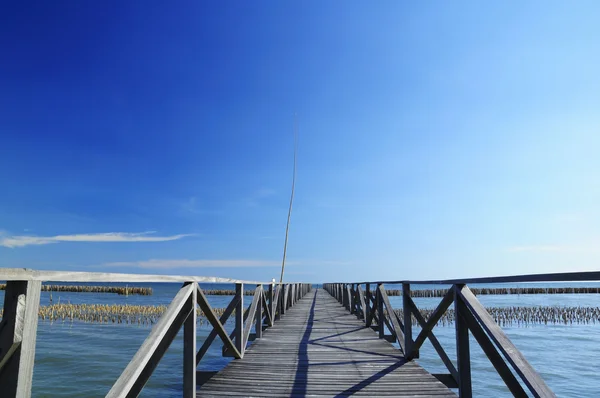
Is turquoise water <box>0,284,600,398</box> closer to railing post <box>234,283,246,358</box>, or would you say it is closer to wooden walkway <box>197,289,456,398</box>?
wooden walkway <box>197,289,456,398</box>

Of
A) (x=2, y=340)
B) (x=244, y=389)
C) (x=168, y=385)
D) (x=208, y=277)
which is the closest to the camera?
(x=2, y=340)

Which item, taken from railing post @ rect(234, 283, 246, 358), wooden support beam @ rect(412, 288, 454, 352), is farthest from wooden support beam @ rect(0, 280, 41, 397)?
railing post @ rect(234, 283, 246, 358)

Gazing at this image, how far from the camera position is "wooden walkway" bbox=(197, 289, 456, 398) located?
12.8ft

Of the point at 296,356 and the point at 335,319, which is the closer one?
the point at 296,356

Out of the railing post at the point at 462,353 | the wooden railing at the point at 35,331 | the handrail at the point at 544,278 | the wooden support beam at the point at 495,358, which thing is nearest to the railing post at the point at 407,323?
the handrail at the point at 544,278

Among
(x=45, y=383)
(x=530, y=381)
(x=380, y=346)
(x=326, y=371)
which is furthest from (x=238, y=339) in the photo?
(x=45, y=383)

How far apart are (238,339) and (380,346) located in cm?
254

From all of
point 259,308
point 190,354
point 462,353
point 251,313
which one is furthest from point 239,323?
point 462,353

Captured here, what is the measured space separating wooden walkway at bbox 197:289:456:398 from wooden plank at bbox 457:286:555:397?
1209 millimetres

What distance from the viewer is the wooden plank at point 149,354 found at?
6.66 ft

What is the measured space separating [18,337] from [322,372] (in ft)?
12.7

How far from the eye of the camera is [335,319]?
10.7 meters

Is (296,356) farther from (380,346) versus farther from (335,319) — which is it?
(335,319)

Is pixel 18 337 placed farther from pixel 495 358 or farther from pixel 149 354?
pixel 495 358
